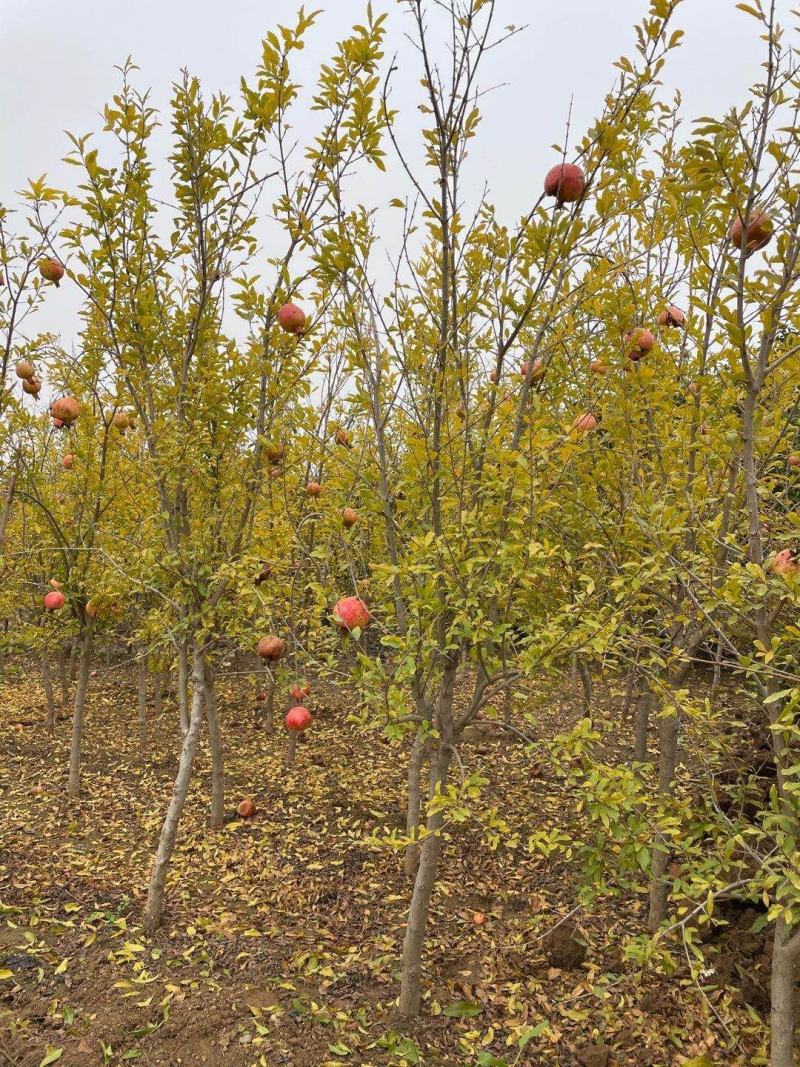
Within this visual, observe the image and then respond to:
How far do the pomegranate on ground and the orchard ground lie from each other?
210cm

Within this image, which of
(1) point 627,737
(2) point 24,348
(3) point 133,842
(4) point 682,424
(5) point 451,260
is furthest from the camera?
(1) point 627,737

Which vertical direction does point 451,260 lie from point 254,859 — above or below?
above

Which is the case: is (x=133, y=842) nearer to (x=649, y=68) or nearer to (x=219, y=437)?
(x=219, y=437)

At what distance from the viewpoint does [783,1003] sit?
238 cm

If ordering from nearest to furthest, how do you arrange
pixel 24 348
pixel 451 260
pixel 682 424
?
pixel 451 260 < pixel 682 424 < pixel 24 348

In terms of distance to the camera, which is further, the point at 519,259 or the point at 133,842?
the point at 133,842

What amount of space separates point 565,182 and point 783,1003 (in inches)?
124

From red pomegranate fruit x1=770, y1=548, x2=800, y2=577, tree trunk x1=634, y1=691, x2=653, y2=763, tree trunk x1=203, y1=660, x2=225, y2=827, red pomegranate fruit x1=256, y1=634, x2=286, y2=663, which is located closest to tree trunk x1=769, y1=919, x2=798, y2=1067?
red pomegranate fruit x1=770, y1=548, x2=800, y2=577

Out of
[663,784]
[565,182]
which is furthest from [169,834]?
[565,182]

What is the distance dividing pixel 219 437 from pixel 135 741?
15.4 ft

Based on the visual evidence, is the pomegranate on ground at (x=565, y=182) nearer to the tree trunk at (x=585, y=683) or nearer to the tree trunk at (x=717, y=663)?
the tree trunk at (x=717, y=663)

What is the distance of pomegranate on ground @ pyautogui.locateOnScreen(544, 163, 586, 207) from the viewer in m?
2.31

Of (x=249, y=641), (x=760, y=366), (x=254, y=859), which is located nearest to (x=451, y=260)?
(x=760, y=366)

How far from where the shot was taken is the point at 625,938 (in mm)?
3473
